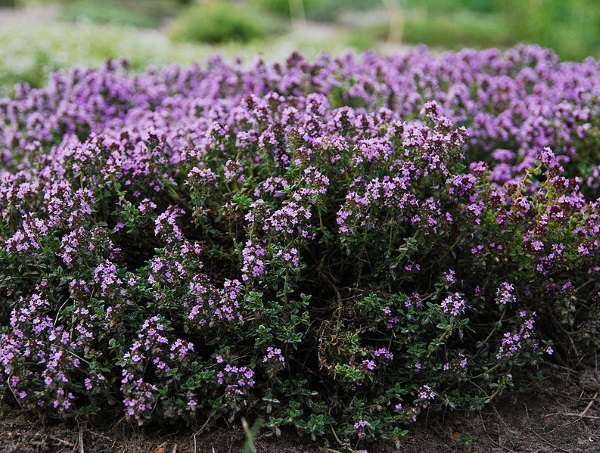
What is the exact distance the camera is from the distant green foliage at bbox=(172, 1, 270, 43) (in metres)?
12.2

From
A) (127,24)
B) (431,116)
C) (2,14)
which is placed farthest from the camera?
(2,14)

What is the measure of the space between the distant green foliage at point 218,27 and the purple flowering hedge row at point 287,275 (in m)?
9.49

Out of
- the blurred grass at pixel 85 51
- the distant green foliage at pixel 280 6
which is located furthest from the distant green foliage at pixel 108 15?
the blurred grass at pixel 85 51

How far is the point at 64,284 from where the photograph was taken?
267cm

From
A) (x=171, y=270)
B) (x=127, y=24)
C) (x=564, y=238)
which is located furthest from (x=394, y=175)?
(x=127, y=24)

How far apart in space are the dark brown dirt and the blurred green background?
6.07 meters

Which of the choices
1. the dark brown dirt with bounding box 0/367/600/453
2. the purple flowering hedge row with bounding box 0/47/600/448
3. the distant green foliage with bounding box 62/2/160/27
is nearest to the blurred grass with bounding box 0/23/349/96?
the distant green foliage with bounding box 62/2/160/27

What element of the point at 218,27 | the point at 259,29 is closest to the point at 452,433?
the point at 218,27

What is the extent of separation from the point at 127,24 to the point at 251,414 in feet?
42.1

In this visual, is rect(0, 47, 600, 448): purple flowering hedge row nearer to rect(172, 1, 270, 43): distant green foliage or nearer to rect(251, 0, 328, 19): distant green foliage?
rect(172, 1, 270, 43): distant green foliage

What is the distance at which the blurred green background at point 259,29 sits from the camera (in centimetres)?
881

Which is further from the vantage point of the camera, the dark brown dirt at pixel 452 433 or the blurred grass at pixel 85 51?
the blurred grass at pixel 85 51

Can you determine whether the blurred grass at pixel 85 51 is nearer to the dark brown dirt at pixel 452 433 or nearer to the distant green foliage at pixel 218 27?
the distant green foliage at pixel 218 27

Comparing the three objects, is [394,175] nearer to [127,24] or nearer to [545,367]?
[545,367]
